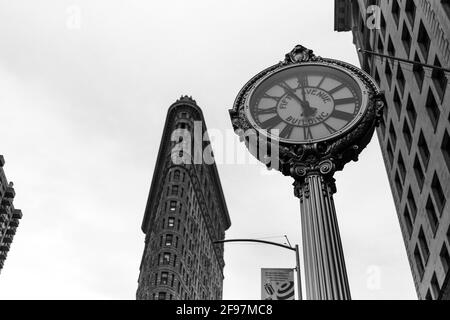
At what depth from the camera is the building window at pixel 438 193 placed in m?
27.6

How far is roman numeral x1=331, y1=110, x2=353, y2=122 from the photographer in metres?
6.34

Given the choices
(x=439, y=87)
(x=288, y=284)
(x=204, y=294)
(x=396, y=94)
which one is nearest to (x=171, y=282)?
(x=204, y=294)

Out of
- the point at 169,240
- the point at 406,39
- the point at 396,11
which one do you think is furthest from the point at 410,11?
the point at 169,240

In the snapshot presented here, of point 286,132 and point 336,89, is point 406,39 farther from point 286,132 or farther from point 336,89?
point 286,132

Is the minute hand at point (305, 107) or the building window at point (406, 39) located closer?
the minute hand at point (305, 107)

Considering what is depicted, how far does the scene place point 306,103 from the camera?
6535 millimetres

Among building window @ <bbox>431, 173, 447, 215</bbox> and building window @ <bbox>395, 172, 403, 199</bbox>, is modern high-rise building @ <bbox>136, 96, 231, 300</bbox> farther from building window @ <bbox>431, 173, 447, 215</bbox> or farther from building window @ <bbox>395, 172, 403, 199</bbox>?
building window @ <bbox>431, 173, 447, 215</bbox>

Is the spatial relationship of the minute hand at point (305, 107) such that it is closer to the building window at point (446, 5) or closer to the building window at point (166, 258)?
the building window at point (446, 5)

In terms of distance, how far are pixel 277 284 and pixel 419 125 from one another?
25344 millimetres

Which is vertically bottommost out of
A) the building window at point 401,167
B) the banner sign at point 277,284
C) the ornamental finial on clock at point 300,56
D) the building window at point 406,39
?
the banner sign at point 277,284

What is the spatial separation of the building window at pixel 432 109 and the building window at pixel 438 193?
115 inches

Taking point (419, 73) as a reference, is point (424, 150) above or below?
below

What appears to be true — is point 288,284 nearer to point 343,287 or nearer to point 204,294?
point 343,287

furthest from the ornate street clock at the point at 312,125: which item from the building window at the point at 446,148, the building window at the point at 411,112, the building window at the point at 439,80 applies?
the building window at the point at 411,112
